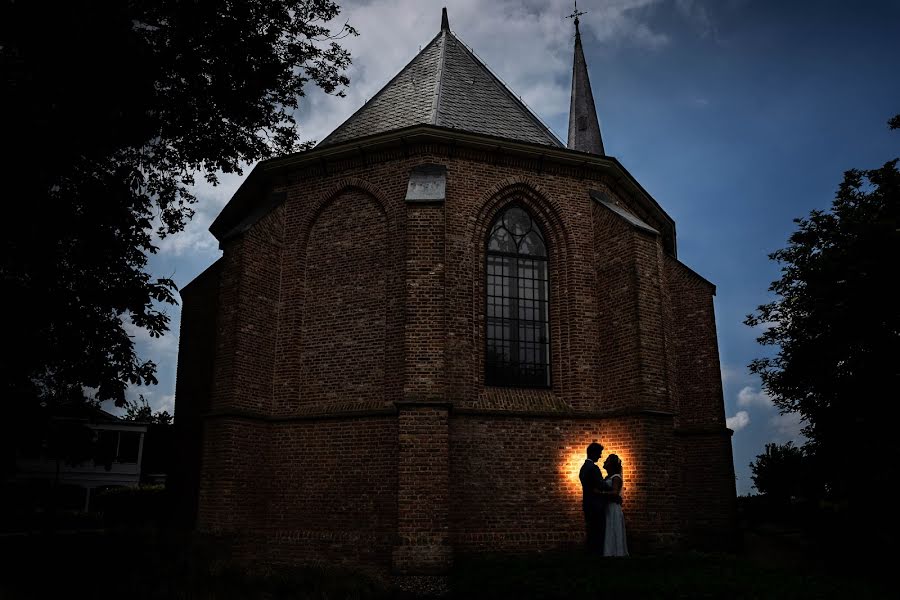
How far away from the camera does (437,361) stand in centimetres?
1105

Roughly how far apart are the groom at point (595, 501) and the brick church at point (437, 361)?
0.85m

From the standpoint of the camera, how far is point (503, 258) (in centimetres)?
→ 1309

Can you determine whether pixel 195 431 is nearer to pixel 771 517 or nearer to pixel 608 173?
pixel 608 173

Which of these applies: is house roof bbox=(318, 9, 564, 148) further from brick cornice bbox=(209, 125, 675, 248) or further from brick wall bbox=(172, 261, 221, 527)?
brick wall bbox=(172, 261, 221, 527)

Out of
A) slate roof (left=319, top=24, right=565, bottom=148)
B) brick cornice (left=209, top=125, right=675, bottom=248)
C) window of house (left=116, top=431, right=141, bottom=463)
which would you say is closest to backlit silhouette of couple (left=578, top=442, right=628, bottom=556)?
brick cornice (left=209, top=125, right=675, bottom=248)

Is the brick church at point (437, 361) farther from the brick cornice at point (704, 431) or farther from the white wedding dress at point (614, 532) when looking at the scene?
the white wedding dress at point (614, 532)

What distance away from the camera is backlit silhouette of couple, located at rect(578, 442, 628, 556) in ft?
34.5

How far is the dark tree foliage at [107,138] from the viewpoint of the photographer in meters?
7.14

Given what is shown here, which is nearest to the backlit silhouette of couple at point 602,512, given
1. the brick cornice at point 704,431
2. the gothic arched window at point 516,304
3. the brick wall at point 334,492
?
the gothic arched window at point 516,304

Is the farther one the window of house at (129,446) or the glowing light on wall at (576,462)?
the window of house at (129,446)

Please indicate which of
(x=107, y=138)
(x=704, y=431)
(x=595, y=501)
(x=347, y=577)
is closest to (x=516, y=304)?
(x=595, y=501)

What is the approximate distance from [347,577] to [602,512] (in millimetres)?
4187

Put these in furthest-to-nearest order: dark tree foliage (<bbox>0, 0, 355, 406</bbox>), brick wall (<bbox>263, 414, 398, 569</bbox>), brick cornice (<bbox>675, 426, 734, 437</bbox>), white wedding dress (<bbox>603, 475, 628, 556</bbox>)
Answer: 1. brick cornice (<bbox>675, 426, 734, 437</bbox>)
2. brick wall (<bbox>263, 414, 398, 569</bbox>)
3. white wedding dress (<bbox>603, 475, 628, 556</bbox>)
4. dark tree foliage (<bbox>0, 0, 355, 406</bbox>)

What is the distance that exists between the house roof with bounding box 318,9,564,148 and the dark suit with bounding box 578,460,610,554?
6.77 metres
